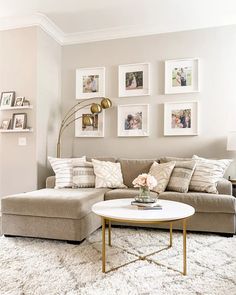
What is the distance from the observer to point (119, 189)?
3.49 m

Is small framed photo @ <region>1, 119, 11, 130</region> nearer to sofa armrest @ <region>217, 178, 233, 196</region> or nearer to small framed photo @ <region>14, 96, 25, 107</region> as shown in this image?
small framed photo @ <region>14, 96, 25, 107</region>

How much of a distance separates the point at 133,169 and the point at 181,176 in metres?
0.73

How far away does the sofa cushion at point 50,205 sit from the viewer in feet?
8.80

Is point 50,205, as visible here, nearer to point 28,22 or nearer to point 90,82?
point 90,82

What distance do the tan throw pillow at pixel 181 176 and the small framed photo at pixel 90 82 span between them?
1788 mm

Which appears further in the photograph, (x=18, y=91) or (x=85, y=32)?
(x=85, y=32)

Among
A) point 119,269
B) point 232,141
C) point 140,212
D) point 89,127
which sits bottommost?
point 119,269

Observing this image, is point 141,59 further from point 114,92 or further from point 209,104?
point 209,104

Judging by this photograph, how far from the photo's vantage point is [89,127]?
4.43 meters

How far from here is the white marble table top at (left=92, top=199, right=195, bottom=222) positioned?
2.01 m

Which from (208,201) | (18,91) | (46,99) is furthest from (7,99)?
(208,201)

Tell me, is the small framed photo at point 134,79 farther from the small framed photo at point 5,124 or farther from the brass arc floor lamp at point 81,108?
the small framed photo at point 5,124

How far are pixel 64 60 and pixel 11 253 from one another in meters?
3.24

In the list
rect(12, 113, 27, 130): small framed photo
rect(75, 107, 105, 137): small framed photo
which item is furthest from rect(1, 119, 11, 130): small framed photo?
rect(75, 107, 105, 137): small framed photo
